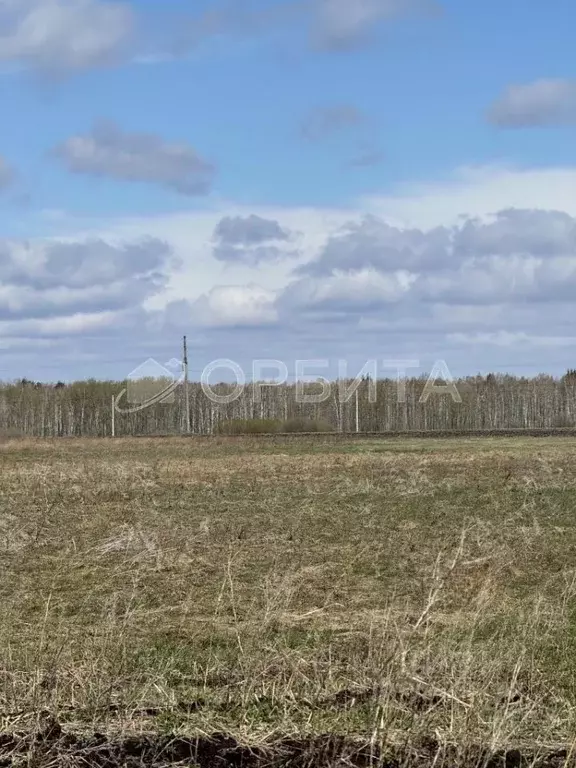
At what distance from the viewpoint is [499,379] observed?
7862 cm

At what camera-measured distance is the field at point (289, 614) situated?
18.9 feet

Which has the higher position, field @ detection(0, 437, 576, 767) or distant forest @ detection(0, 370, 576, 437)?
distant forest @ detection(0, 370, 576, 437)

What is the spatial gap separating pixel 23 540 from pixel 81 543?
2.90 ft

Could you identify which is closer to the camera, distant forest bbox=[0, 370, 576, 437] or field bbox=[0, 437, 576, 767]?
field bbox=[0, 437, 576, 767]

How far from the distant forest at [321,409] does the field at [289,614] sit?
46.8 m

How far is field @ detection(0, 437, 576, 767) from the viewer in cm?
576

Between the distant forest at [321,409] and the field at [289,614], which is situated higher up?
the distant forest at [321,409]

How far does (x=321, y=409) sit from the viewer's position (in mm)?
75562

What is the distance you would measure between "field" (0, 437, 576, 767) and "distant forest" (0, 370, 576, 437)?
46.8 meters

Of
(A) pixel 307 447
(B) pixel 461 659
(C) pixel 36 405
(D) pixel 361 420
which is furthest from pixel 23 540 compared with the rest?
(C) pixel 36 405

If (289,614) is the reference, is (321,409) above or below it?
above

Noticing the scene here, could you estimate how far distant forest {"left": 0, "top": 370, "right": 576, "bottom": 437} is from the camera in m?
69.6

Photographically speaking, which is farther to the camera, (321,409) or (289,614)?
(321,409)

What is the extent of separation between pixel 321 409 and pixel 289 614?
66.2m
